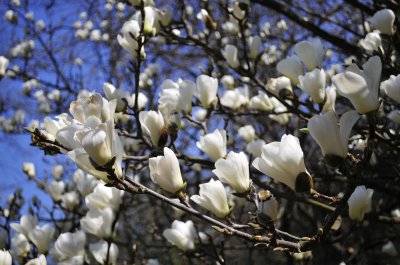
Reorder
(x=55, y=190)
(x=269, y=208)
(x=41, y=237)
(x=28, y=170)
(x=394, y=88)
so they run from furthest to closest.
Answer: (x=28, y=170) → (x=55, y=190) → (x=41, y=237) → (x=394, y=88) → (x=269, y=208)

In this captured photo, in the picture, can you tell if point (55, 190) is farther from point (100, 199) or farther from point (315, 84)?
point (315, 84)

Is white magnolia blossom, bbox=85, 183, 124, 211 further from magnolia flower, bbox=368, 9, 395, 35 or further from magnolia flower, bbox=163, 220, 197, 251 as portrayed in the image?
magnolia flower, bbox=368, 9, 395, 35

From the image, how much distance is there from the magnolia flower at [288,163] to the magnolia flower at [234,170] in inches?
7.5

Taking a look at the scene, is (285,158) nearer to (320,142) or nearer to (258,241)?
(320,142)

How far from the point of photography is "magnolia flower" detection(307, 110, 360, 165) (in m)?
0.83

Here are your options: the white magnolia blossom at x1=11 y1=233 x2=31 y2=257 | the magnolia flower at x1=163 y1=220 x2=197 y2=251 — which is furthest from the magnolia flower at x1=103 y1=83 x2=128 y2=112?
the white magnolia blossom at x1=11 y1=233 x2=31 y2=257

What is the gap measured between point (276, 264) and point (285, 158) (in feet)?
11.3

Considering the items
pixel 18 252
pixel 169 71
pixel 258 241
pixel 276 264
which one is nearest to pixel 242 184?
pixel 258 241

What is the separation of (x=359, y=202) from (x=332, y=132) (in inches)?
20.4

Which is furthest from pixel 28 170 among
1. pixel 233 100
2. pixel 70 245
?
pixel 233 100

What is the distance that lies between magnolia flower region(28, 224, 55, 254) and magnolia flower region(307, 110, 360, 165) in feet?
4.35

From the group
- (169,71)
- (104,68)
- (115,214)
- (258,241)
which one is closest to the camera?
(258,241)

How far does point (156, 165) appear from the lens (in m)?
1.05

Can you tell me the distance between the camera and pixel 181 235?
1.62 m
